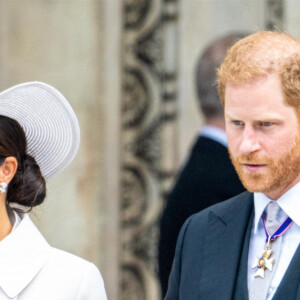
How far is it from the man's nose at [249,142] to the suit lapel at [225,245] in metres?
0.32

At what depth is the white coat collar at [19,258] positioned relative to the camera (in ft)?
12.1

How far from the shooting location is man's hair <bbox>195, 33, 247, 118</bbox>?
16.0 feet

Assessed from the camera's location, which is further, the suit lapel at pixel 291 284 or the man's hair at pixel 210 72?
the man's hair at pixel 210 72

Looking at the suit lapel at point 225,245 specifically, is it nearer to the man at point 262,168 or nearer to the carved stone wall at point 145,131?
the man at point 262,168

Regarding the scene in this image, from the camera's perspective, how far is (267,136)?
10.7 feet

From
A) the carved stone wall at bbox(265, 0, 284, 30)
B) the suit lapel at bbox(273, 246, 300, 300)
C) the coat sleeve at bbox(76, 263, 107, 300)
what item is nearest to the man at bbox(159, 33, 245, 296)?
the coat sleeve at bbox(76, 263, 107, 300)

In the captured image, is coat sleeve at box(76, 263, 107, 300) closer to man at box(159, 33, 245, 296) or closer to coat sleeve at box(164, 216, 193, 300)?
coat sleeve at box(164, 216, 193, 300)

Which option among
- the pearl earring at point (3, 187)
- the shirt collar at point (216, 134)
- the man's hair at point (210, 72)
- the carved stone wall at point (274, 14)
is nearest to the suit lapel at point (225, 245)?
the pearl earring at point (3, 187)

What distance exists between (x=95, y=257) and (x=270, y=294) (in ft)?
11.4

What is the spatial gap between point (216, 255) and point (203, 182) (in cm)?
116

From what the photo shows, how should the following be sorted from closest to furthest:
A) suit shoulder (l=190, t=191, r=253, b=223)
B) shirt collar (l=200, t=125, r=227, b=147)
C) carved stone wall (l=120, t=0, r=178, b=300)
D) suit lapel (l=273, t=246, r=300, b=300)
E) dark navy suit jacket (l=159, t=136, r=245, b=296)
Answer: suit lapel (l=273, t=246, r=300, b=300)
suit shoulder (l=190, t=191, r=253, b=223)
dark navy suit jacket (l=159, t=136, r=245, b=296)
shirt collar (l=200, t=125, r=227, b=147)
carved stone wall (l=120, t=0, r=178, b=300)

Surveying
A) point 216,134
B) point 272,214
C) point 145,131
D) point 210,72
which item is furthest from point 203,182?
point 145,131

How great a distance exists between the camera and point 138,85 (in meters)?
6.62

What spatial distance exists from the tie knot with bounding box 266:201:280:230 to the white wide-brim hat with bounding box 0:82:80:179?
0.81 metres
